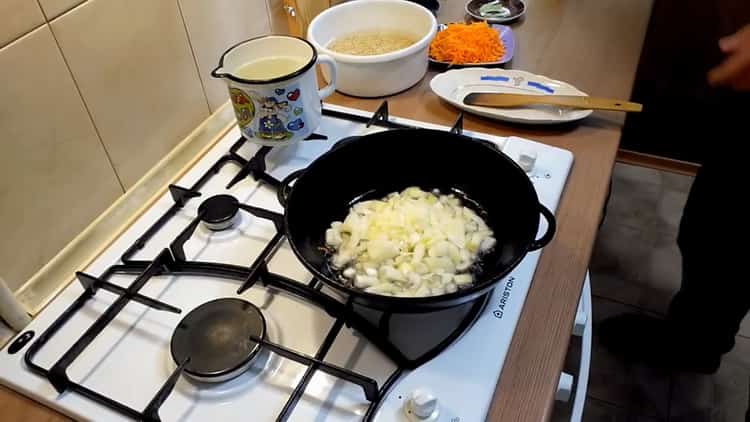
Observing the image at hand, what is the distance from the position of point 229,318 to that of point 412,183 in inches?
10.6

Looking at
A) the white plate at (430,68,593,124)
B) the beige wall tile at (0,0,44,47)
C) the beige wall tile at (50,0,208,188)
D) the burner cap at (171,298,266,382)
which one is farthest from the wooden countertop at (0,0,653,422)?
the beige wall tile at (0,0,44,47)

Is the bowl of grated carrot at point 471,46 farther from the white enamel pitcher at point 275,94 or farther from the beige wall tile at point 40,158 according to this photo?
the beige wall tile at point 40,158

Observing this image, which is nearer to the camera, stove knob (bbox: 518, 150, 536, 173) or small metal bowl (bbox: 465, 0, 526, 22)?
stove knob (bbox: 518, 150, 536, 173)

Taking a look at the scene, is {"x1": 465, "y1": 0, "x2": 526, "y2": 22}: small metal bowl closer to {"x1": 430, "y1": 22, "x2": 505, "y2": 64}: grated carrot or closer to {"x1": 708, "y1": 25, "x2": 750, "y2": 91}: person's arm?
{"x1": 430, "y1": 22, "x2": 505, "y2": 64}: grated carrot

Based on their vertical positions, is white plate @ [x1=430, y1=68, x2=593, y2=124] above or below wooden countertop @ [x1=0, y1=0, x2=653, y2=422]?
above

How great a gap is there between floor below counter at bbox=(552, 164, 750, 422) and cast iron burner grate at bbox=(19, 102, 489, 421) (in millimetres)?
523

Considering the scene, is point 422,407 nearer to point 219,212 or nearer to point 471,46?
point 219,212

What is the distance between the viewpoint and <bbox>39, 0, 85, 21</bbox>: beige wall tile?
22.7 inches

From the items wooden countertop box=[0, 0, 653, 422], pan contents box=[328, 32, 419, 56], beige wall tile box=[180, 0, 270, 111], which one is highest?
beige wall tile box=[180, 0, 270, 111]

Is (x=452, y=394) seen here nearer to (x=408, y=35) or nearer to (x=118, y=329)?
(x=118, y=329)

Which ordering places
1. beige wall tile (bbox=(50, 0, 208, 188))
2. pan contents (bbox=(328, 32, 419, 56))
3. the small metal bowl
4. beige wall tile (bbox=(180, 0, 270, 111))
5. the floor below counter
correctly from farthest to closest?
the floor below counter
the small metal bowl
pan contents (bbox=(328, 32, 419, 56))
beige wall tile (bbox=(180, 0, 270, 111))
beige wall tile (bbox=(50, 0, 208, 188))

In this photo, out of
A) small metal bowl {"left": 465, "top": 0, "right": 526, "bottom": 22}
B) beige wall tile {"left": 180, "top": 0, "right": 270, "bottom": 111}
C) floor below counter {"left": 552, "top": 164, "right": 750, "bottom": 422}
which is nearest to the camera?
beige wall tile {"left": 180, "top": 0, "right": 270, "bottom": 111}

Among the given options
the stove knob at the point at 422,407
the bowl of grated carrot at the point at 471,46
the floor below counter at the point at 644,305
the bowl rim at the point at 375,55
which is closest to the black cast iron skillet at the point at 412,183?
the stove knob at the point at 422,407

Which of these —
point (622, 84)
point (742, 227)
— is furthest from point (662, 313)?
point (622, 84)
